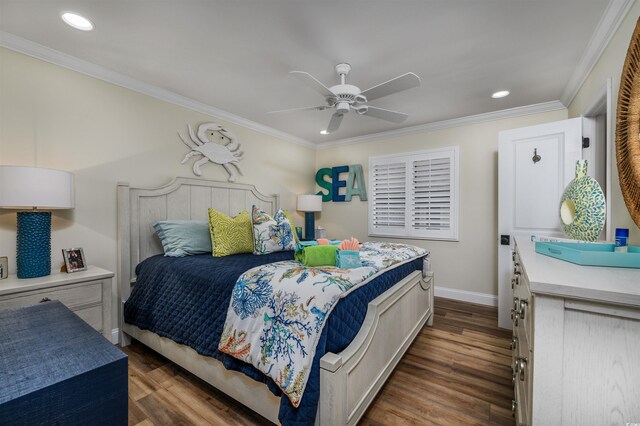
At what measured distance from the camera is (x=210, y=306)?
169cm

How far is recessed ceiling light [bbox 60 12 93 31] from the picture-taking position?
1.72 meters

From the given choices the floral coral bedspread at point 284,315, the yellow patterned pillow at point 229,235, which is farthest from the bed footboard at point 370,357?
the yellow patterned pillow at point 229,235

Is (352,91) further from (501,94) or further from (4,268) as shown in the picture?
(4,268)

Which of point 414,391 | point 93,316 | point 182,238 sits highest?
point 182,238

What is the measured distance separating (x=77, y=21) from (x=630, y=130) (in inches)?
129

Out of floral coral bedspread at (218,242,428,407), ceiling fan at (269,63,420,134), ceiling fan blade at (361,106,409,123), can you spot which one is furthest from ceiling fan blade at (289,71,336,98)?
floral coral bedspread at (218,242,428,407)

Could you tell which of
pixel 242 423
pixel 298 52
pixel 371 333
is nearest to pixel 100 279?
pixel 242 423

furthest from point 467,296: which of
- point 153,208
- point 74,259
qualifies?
point 74,259

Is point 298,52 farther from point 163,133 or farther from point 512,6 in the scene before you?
point 163,133

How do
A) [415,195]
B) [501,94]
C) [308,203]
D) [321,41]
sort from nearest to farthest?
[321,41] < [501,94] < [415,195] < [308,203]

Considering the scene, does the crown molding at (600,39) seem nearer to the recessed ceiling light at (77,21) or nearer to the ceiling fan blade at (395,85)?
the ceiling fan blade at (395,85)

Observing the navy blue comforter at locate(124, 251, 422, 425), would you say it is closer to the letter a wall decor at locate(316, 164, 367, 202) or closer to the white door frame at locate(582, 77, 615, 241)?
the white door frame at locate(582, 77, 615, 241)

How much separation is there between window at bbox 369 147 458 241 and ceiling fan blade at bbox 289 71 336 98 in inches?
87.6

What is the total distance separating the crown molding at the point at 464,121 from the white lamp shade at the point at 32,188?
3.68 metres
